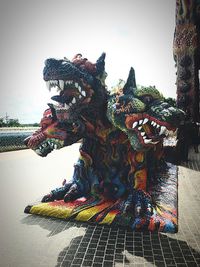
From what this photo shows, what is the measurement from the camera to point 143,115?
3822 millimetres

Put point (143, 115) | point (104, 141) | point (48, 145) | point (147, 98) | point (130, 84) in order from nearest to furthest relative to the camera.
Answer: point (143, 115), point (147, 98), point (130, 84), point (48, 145), point (104, 141)

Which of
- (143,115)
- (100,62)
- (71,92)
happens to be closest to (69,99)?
(71,92)

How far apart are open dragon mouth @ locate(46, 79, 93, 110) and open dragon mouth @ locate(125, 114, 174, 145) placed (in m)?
0.76

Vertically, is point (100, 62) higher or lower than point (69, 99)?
higher

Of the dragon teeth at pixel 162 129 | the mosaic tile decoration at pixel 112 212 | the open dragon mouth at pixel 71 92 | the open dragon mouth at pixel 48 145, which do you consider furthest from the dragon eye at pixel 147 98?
the mosaic tile decoration at pixel 112 212

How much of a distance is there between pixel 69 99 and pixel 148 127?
1226 millimetres

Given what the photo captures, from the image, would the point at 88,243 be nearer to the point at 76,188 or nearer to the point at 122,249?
the point at 122,249

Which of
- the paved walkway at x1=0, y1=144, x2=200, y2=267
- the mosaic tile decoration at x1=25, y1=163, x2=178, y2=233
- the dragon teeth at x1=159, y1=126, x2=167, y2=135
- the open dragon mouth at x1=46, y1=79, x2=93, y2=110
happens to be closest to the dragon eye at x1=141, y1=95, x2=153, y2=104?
the dragon teeth at x1=159, y1=126, x2=167, y2=135

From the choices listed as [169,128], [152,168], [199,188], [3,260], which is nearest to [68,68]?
[169,128]

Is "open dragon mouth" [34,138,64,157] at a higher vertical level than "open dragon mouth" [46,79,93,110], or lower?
lower

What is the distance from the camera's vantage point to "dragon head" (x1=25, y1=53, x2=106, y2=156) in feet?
12.8

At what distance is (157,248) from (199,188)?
9.09ft

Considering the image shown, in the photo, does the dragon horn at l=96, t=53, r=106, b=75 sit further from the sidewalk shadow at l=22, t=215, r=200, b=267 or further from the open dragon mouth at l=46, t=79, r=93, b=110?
the sidewalk shadow at l=22, t=215, r=200, b=267

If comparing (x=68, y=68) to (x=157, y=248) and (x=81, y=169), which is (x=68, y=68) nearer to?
(x=81, y=169)
